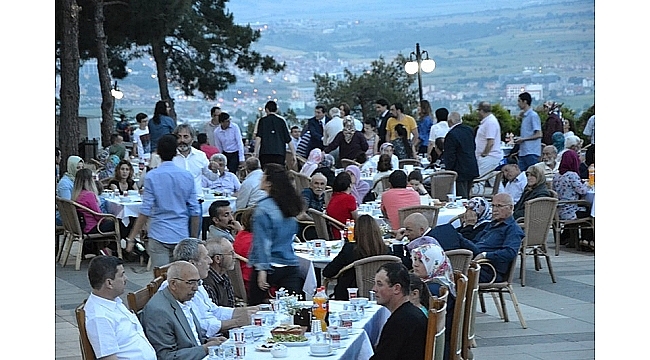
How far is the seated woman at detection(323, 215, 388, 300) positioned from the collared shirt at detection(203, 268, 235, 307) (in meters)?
0.93

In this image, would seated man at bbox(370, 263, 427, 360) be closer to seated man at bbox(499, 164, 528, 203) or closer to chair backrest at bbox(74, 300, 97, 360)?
chair backrest at bbox(74, 300, 97, 360)

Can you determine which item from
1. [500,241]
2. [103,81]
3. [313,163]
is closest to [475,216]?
[500,241]

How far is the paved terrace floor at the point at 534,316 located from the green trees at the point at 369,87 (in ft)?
54.8

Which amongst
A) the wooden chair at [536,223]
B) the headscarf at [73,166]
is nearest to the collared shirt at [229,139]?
the headscarf at [73,166]

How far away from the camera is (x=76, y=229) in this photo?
11062mm

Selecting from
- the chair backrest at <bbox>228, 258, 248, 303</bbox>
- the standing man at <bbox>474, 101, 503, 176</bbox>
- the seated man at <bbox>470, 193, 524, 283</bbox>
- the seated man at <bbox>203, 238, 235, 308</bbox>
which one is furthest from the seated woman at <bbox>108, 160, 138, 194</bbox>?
the seated man at <bbox>203, 238, 235, 308</bbox>

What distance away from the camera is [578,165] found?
1240 centimetres

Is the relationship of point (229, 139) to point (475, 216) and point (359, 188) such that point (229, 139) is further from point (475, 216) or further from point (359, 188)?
point (475, 216)

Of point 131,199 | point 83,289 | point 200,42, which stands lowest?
point 83,289

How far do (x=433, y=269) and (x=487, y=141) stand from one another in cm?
783

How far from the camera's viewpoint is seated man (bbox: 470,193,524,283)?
324 inches
